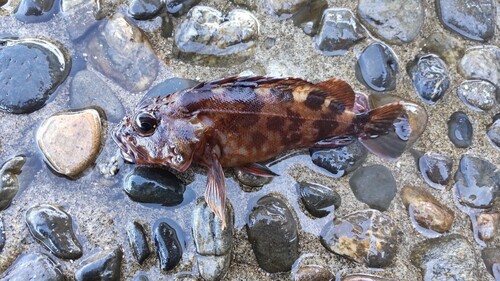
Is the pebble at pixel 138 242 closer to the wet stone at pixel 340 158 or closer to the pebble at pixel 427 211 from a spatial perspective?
the wet stone at pixel 340 158

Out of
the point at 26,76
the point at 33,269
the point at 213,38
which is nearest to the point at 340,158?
the point at 213,38

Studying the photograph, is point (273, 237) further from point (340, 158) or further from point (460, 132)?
point (460, 132)

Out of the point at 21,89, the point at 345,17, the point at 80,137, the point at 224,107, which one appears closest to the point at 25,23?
the point at 21,89

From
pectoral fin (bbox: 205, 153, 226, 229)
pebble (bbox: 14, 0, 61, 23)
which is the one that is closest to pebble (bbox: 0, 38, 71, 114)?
pebble (bbox: 14, 0, 61, 23)

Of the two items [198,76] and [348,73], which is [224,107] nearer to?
[198,76]

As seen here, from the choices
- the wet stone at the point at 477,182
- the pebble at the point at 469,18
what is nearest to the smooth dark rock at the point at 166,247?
the wet stone at the point at 477,182
